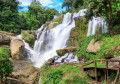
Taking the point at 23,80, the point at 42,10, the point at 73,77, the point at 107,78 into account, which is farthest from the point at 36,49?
the point at 42,10

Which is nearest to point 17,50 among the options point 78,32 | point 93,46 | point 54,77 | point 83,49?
point 78,32

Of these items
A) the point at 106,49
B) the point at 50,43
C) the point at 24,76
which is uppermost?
the point at 106,49

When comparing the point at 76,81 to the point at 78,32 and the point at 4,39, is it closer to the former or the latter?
the point at 78,32

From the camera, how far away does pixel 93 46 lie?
455 inches

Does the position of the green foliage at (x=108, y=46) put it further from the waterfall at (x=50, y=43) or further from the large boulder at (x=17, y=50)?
the large boulder at (x=17, y=50)

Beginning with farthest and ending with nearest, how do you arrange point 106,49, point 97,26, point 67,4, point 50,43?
point 67,4 → point 50,43 → point 97,26 → point 106,49

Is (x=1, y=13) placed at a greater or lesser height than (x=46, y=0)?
lesser

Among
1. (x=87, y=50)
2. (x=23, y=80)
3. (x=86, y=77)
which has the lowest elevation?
(x=23, y=80)

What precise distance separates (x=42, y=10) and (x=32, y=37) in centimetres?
1527

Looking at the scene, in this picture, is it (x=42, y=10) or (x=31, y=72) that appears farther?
(x=42, y=10)

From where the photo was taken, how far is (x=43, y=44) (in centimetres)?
2066

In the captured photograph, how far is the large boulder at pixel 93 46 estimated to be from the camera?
36.1 feet

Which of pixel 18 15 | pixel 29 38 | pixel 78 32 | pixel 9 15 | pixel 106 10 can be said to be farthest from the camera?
pixel 18 15

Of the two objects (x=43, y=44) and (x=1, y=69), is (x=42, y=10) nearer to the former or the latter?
(x=43, y=44)
